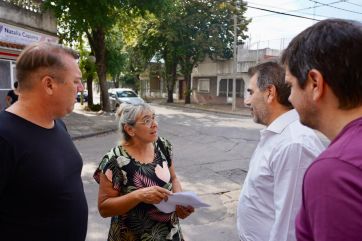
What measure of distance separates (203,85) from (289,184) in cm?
3413

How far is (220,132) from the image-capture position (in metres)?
13.5

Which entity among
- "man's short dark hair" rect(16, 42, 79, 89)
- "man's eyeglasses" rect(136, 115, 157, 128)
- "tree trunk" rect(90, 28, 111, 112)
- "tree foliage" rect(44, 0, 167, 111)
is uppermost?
"tree foliage" rect(44, 0, 167, 111)

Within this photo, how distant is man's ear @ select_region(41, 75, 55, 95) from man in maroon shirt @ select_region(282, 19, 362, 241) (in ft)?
4.34

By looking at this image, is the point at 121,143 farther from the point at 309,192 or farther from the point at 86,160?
the point at 86,160

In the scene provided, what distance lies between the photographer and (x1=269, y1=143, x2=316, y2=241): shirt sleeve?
1.87 metres

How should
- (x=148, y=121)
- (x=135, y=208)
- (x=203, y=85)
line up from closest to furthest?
(x=135, y=208) < (x=148, y=121) < (x=203, y=85)

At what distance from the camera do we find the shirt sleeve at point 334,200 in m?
0.90

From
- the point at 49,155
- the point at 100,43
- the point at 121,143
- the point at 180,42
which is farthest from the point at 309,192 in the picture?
the point at 180,42

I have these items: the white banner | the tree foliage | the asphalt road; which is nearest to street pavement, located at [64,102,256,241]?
the asphalt road

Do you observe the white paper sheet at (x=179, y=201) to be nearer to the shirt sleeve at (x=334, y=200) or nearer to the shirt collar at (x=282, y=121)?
the shirt collar at (x=282, y=121)

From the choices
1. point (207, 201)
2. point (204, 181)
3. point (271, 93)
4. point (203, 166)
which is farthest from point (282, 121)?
point (203, 166)

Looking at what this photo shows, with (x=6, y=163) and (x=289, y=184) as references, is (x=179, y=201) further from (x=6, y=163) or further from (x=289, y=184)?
(x=6, y=163)

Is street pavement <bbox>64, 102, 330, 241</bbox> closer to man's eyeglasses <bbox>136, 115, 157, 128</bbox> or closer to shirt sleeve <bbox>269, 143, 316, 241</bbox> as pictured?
man's eyeglasses <bbox>136, 115, 157, 128</bbox>

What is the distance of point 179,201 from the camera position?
2.41m
